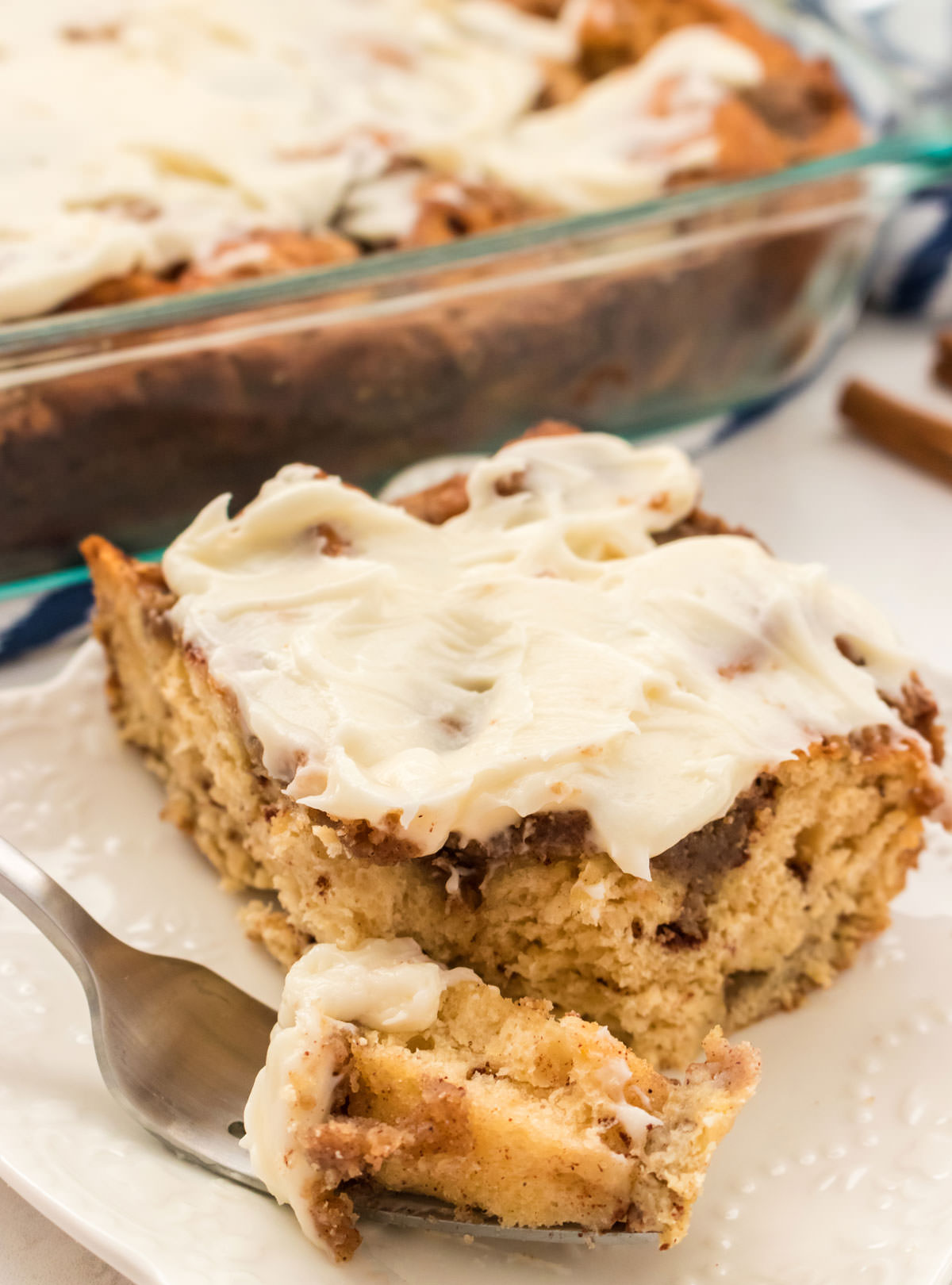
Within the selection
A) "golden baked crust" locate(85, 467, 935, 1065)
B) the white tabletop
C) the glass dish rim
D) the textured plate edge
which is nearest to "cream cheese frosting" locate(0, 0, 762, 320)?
the glass dish rim

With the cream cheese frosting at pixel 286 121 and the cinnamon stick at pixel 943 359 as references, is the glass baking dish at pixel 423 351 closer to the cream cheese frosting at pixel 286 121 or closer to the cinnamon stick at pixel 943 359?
the cream cheese frosting at pixel 286 121

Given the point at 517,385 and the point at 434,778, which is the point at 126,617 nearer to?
the point at 434,778

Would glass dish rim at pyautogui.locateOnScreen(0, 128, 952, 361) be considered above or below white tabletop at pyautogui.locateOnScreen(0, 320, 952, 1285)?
above

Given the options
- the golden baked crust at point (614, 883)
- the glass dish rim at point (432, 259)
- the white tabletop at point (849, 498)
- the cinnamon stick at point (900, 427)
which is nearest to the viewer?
the golden baked crust at point (614, 883)

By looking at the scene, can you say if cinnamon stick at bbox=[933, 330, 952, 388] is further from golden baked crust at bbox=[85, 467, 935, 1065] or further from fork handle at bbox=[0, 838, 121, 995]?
fork handle at bbox=[0, 838, 121, 995]

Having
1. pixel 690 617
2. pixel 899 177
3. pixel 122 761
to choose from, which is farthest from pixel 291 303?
pixel 899 177

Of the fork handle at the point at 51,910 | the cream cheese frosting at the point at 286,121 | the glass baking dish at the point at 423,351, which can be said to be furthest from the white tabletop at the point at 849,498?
the fork handle at the point at 51,910

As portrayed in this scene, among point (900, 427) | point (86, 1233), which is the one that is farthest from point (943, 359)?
point (86, 1233)
